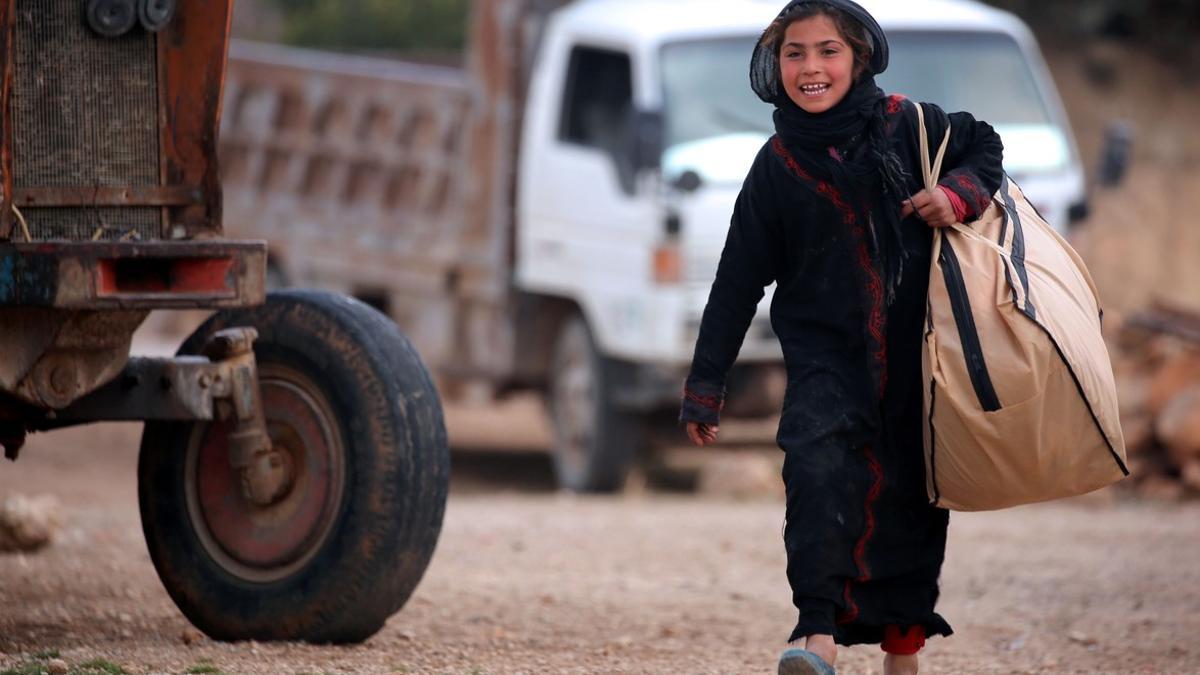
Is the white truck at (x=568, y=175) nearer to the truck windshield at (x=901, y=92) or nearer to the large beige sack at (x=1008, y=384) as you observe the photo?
the truck windshield at (x=901, y=92)

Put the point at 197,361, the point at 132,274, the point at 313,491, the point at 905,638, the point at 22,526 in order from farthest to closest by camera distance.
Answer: the point at 22,526, the point at 313,491, the point at 197,361, the point at 132,274, the point at 905,638

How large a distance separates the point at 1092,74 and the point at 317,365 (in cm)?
1451

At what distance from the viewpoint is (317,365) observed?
16.9 ft

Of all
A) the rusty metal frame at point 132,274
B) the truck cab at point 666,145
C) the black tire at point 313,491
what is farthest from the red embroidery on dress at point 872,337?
the truck cab at point 666,145

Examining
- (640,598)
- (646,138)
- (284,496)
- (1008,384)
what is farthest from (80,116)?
(646,138)

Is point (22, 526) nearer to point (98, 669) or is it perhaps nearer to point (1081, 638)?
point (98, 669)

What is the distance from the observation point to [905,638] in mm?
4535

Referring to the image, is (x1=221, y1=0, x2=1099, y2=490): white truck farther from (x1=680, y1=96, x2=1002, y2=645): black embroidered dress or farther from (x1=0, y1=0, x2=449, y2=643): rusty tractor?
(x1=680, y1=96, x2=1002, y2=645): black embroidered dress

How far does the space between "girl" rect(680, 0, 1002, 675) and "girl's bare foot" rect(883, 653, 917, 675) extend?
131mm

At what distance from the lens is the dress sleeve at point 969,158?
4320 millimetres

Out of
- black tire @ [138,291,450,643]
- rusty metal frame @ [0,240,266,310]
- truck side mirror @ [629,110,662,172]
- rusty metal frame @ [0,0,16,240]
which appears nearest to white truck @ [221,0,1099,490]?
truck side mirror @ [629,110,662,172]

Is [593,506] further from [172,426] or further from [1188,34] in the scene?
[1188,34]

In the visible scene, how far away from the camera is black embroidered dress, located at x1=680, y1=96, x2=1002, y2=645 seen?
14.2 ft

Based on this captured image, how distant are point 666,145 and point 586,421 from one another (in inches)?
64.3
